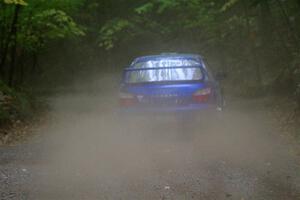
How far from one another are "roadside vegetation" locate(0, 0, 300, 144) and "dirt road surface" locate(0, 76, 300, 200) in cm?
239

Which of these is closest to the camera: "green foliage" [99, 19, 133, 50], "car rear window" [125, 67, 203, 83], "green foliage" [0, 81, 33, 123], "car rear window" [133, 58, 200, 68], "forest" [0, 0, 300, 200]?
"forest" [0, 0, 300, 200]

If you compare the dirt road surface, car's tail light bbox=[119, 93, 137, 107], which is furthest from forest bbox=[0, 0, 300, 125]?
car's tail light bbox=[119, 93, 137, 107]

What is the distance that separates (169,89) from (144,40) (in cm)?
1773

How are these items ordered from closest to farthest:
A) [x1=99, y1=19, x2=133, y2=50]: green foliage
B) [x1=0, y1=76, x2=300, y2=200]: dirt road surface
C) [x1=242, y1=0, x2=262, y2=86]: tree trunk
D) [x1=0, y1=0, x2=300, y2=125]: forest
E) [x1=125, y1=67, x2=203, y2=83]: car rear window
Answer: [x1=0, y1=76, x2=300, y2=200]: dirt road surface, [x1=125, y1=67, x2=203, y2=83]: car rear window, [x1=0, y1=0, x2=300, y2=125]: forest, [x1=242, y1=0, x2=262, y2=86]: tree trunk, [x1=99, y1=19, x2=133, y2=50]: green foliage

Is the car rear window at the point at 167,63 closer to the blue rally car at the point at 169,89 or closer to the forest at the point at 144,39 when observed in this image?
the blue rally car at the point at 169,89

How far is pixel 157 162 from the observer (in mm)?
9492

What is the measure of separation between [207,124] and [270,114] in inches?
193

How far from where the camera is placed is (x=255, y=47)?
2236cm

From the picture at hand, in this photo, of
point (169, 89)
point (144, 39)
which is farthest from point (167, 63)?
point (144, 39)

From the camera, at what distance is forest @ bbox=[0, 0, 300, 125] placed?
18.7m

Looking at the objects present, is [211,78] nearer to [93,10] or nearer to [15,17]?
[15,17]

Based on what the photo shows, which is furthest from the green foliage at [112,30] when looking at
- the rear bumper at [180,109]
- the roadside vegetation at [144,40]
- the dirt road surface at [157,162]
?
the rear bumper at [180,109]

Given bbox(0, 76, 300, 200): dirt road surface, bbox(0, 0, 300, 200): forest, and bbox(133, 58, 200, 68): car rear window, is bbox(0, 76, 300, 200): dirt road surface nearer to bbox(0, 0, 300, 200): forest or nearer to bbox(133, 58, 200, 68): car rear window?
bbox(0, 0, 300, 200): forest

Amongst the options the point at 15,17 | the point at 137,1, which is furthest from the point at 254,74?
the point at 15,17
